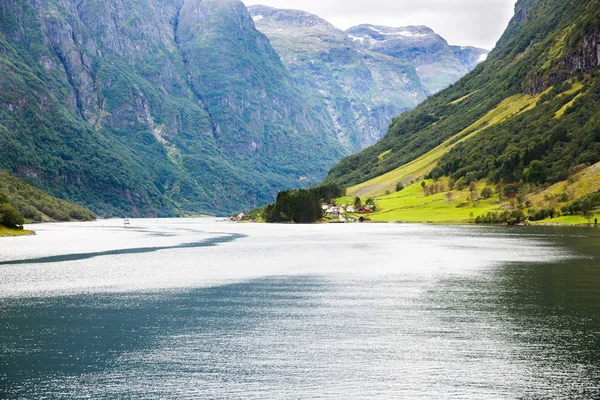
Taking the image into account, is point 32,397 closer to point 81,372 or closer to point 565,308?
point 81,372

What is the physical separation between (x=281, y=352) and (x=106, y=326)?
19919mm

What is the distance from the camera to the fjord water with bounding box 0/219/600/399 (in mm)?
46750

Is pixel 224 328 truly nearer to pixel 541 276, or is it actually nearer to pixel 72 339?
pixel 72 339

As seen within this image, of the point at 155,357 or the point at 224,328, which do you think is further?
the point at 224,328

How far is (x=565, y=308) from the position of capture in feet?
236

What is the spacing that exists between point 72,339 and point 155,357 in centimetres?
1049

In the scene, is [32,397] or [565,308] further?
[565,308]

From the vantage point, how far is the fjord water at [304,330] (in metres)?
46.8

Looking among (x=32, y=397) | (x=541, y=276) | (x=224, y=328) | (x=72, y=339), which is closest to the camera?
(x=32, y=397)

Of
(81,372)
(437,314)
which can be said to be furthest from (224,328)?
(437,314)

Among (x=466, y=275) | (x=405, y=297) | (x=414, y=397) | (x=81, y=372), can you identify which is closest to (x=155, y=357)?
(x=81, y=372)

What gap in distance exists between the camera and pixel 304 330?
63.3m

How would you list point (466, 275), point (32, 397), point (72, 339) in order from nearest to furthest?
point (32, 397) → point (72, 339) → point (466, 275)

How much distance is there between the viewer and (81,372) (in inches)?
1961
